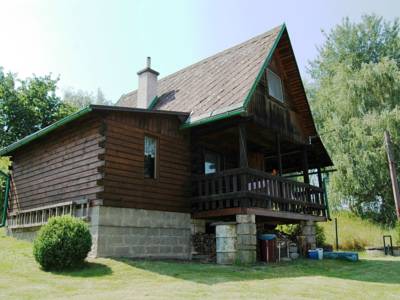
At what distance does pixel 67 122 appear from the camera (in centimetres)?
1262

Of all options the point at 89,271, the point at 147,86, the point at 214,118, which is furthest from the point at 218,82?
the point at 89,271

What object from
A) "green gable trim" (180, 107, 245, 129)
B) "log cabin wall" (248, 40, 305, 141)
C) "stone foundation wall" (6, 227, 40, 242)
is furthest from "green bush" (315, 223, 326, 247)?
"stone foundation wall" (6, 227, 40, 242)

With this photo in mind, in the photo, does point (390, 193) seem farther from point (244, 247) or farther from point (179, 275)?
point (179, 275)

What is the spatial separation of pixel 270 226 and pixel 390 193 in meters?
13.1

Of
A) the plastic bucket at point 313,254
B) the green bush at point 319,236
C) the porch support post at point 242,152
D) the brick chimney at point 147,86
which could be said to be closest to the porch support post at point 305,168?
the plastic bucket at point 313,254

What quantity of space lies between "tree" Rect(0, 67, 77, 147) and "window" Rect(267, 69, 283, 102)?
2295 cm

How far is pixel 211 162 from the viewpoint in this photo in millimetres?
16359

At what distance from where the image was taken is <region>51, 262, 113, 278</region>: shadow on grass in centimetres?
920

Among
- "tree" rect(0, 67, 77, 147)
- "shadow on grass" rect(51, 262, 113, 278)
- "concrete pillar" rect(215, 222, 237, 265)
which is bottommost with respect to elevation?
"shadow on grass" rect(51, 262, 113, 278)

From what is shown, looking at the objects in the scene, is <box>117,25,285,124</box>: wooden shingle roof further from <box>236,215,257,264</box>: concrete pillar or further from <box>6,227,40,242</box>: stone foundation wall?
<box>6,227,40,242</box>: stone foundation wall

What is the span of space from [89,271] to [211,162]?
7915 mm

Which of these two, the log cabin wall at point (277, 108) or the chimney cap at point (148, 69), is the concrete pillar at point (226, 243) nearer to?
the log cabin wall at point (277, 108)

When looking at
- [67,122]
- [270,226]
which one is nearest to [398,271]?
[270,226]

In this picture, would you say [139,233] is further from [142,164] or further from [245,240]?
[245,240]
